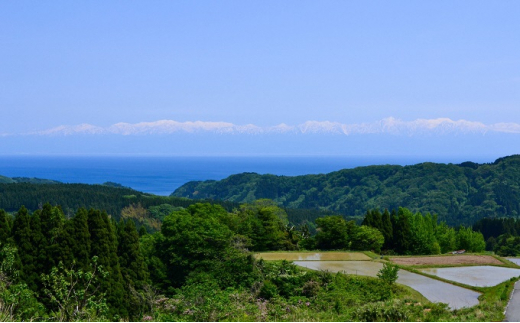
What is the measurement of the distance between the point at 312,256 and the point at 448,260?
888 cm

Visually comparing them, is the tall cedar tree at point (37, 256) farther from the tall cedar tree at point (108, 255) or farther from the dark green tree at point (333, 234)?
the dark green tree at point (333, 234)

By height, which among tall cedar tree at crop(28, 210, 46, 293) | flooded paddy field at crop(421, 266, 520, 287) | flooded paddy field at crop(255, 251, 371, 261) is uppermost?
tall cedar tree at crop(28, 210, 46, 293)

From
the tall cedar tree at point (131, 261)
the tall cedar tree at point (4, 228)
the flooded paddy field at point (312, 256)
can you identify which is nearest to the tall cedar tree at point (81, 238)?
the tall cedar tree at point (131, 261)

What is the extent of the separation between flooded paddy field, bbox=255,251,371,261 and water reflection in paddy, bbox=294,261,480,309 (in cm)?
177

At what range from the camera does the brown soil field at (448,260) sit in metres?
33.0

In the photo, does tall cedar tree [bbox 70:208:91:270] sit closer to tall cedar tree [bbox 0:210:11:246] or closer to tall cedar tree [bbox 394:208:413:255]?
tall cedar tree [bbox 0:210:11:246]

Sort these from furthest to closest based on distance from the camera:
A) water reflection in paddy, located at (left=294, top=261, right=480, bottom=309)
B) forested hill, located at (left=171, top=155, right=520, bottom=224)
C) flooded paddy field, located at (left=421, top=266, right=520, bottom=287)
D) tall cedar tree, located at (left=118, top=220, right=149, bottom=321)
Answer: forested hill, located at (left=171, top=155, right=520, bottom=224)
flooded paddy field, located at (left=421, top=266, right=520, bottom=287)
tall cedar tree, located at (left=118, top=220, right=149, bottom=321)
water reflection in paddy, located at (left=294, top=261, right=480, bottom=309)

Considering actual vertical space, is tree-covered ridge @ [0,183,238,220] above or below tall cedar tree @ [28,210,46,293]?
below

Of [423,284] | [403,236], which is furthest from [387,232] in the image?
[423,284]

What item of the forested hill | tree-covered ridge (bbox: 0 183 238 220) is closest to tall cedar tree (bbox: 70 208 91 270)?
tree-covered ridge (bbox: 0 183 238 220)

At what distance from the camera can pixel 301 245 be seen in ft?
135

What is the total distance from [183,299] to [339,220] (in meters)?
22.3

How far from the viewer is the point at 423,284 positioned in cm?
2583

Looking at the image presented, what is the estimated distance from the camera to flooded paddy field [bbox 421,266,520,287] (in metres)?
26.5
